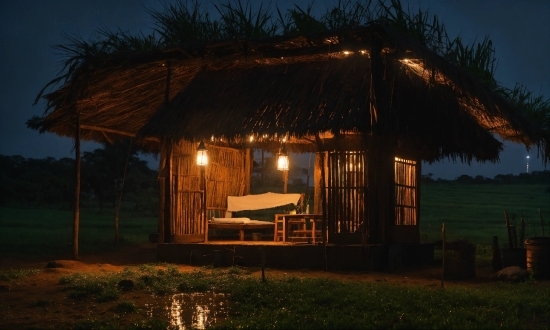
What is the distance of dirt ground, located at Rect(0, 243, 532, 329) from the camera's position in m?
6.45

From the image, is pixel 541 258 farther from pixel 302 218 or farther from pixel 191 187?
pixel 191 187

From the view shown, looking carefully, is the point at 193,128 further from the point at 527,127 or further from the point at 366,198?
the point at 527,127

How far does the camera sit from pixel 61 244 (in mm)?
15742

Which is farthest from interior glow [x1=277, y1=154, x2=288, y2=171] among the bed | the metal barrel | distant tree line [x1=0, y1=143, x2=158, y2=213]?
distant tree line [x1=0, y1=143, x2=158, y2=213]

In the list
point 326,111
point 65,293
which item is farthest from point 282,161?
point 65,293

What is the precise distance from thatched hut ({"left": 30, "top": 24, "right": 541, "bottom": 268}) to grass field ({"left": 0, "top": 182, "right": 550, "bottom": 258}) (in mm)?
2806

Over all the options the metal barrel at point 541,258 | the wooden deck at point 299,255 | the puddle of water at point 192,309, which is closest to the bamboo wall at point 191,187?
the wooden deck at point 299,255

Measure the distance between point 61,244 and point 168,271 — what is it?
7031 mm

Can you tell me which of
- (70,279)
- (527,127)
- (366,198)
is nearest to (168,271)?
(70,279)

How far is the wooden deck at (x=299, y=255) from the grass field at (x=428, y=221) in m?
3.06

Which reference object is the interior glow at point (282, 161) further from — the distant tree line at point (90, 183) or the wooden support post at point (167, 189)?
the distant tree line at point (90, 183)

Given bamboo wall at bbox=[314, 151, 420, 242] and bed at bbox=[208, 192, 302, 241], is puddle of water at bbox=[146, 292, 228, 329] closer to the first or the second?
bamboo wall at bbox=[314, 151, 420, 242]

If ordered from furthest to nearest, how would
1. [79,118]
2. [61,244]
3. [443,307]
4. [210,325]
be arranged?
[61,244] → [79,118] → [443,307] → [210,325]

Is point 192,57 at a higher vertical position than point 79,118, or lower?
higher
